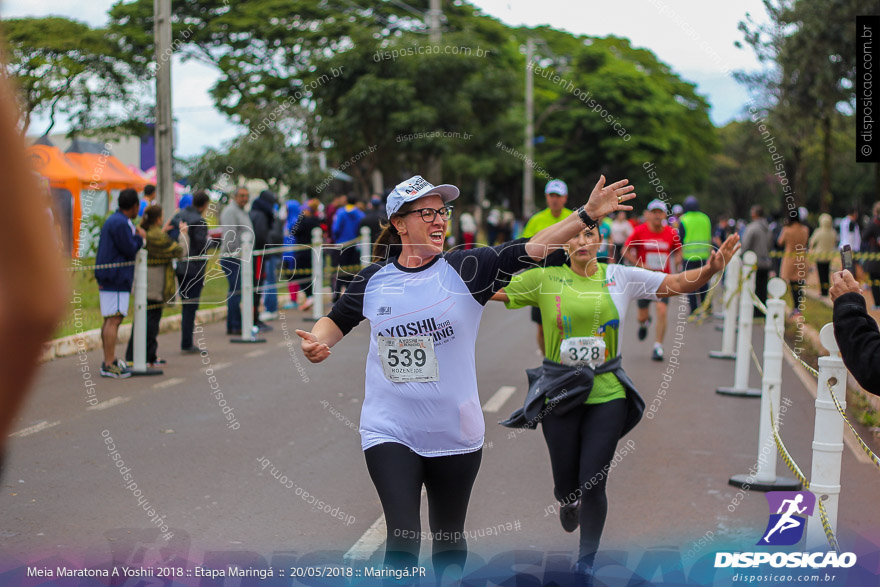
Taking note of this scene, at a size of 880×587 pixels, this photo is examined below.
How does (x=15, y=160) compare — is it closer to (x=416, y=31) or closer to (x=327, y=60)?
(x=327, y=60)

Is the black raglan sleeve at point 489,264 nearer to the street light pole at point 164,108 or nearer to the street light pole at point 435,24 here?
the street light pole at point 164,108

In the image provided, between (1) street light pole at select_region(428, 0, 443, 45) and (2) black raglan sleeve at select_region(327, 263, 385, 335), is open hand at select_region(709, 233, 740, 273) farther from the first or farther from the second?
(1) street light pole at select_region(428, 0, 443, 45)

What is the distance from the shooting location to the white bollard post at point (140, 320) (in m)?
10.2

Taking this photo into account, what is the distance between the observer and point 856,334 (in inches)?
129

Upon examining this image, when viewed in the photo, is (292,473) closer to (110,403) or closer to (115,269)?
(110,403)

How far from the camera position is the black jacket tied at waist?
15.7ft

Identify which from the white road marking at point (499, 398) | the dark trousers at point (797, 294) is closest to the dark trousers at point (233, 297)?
the white road marking at point (499, 398)

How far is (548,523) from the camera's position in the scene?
219 inches

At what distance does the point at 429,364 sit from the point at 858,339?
61.1 inches

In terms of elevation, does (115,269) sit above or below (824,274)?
above

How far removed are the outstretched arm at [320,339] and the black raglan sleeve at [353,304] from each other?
0.03 meters

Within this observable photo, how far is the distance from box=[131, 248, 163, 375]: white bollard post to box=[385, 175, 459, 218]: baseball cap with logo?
693 centimetres

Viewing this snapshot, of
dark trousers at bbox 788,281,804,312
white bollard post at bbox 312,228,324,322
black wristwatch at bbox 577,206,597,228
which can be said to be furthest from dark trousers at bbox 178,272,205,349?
dark trousers at bbox 788,281,804,312

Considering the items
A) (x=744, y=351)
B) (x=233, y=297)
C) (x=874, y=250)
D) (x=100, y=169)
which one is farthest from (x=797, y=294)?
(x=100, y=169)
